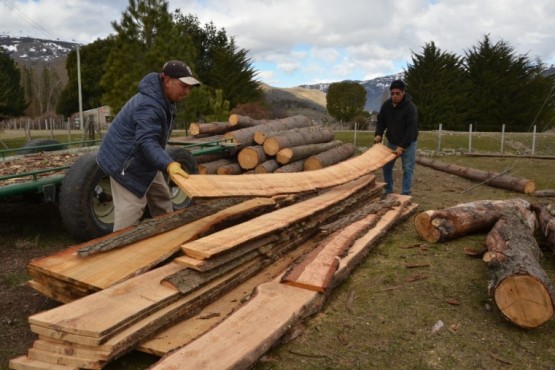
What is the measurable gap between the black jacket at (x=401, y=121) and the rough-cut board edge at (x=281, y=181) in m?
0.26

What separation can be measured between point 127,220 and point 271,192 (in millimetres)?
1459

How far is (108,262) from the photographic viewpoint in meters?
3.25

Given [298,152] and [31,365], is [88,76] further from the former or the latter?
[31,365]

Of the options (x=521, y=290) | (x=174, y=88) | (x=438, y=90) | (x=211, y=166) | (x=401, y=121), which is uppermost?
(x=438, y=90)

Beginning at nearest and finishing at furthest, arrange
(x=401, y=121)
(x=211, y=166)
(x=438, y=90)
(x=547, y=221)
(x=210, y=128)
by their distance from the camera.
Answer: (x=547, y=221) < (x=401, y=121) < (x=211, y=166) < (x=210, y=128) < (x=438, y=90)

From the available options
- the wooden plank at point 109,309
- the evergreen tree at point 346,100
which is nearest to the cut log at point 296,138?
the wooden plank at point 109,309

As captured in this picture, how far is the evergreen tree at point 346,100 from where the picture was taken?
34.2 metres

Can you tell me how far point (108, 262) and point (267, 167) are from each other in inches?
194

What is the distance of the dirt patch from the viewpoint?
108 inches

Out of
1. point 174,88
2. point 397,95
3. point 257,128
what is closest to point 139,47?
point 257,128

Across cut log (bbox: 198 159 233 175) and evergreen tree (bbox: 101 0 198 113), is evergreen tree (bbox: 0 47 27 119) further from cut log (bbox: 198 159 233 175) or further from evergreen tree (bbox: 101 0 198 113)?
cut log (bbox: 198 159 233 175)

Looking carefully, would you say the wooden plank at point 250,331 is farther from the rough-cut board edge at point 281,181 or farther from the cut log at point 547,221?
the cut log at point 547,221

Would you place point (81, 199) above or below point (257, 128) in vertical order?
below

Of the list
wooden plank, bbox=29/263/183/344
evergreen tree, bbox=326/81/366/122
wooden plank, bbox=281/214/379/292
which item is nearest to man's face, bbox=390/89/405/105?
wooden plank, bbox=281/214/379/292
